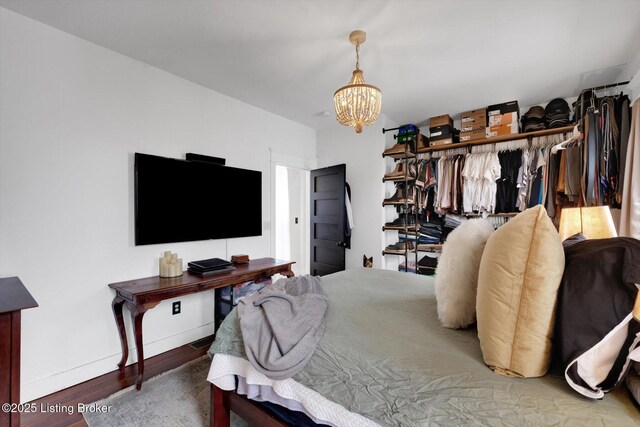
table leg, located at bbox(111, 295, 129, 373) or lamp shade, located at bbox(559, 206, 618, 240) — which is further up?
lamp shade, located at bbox(559, 206, 618, 240)

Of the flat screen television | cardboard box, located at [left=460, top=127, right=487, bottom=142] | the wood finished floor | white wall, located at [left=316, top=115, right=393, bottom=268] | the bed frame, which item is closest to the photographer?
the bed frame

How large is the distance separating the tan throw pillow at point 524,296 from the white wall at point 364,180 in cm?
266

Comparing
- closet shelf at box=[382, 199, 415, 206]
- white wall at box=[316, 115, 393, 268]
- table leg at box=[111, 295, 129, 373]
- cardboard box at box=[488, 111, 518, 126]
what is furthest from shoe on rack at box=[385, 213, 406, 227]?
table leg at box=[111, 295, 129, 373]

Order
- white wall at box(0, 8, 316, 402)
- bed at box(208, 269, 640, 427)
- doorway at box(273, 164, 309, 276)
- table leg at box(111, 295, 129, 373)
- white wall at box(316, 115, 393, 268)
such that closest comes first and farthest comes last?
bed at box(208, 269, 640, 427), white wall at box(0, 8, 316, 402), table leg at box(111, 295, 129, 373), white wall at box(316, 115, 393, 268), doorway at box(273, 164, 309, 276)

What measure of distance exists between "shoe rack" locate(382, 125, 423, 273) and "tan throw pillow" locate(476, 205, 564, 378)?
7.98 feet

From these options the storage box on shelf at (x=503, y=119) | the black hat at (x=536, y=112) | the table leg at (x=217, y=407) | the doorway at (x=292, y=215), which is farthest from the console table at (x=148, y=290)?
the black hat at (x=536, y=112)

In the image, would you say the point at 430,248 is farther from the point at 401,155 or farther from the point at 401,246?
the point at 401,155

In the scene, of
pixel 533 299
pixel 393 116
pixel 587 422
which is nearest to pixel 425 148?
pixel 393 116

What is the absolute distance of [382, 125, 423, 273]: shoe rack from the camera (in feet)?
11.1

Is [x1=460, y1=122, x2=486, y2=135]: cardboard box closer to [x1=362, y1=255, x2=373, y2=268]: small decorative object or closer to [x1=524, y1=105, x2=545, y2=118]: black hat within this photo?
[x1=524, y1=105, x2=545, y2=118]: black hat

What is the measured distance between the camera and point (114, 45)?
2.09 metres

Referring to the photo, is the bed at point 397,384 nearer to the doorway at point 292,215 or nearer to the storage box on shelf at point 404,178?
the storage box on shelf at point 404,178

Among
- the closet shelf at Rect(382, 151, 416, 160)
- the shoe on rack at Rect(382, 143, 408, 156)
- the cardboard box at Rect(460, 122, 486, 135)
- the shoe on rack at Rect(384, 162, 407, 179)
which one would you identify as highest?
the cardboard box at Rect(460, 122, 486, 135)

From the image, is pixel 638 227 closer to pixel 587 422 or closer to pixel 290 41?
pixel 587 422
